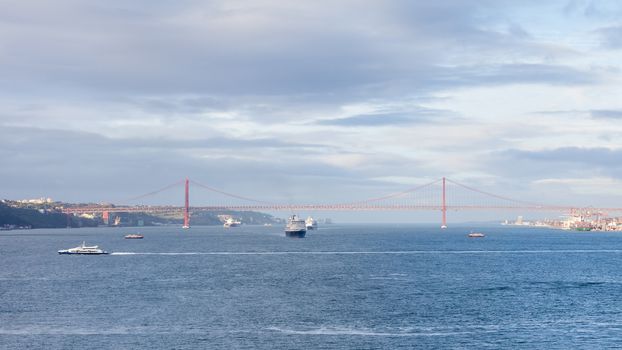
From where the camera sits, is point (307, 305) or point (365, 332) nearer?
point (365, 332)

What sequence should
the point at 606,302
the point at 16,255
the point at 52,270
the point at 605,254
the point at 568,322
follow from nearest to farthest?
the point at 568,322
the point at 606,302
the point at 52,270
the point at 16,255
the point at 605,254

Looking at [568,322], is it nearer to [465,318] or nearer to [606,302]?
[465,318]

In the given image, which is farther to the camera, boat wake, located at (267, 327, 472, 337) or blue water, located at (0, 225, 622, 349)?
boat wake, located at (267, 327, 472, 337)

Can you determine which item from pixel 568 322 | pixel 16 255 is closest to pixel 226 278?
pixel 568 322

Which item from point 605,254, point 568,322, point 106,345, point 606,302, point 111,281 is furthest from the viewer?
point 605,254

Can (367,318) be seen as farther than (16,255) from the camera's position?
No

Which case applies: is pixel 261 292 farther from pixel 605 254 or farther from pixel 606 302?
pixel 605 254

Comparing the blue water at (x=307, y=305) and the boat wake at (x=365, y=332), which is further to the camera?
the boat wake at (x=365, y=332)

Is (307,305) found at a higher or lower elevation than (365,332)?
higher
